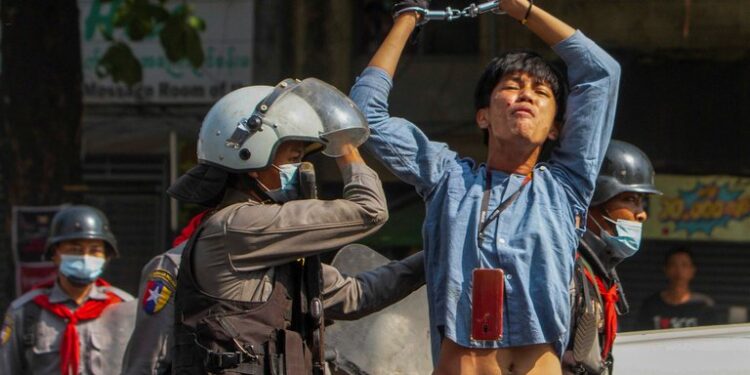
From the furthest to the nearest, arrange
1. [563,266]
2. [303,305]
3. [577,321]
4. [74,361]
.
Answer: [74,361], [577,321], [303,305], [563,266]

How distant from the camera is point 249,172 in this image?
3.59 m

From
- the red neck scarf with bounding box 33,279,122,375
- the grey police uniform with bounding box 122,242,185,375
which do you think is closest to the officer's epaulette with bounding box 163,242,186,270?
the grey police uniform with bounding box 122,242,185,375

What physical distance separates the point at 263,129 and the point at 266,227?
0.27 m

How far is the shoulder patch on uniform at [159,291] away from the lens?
4.94m

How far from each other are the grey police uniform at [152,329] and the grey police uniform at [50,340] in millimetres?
1201

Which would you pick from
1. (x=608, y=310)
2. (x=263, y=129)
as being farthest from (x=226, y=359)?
(x=608, y=310)

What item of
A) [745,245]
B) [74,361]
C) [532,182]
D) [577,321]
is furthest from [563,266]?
[745,245]

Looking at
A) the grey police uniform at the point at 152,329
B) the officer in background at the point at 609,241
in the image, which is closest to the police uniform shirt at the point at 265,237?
the officer in background at the point at 609,241

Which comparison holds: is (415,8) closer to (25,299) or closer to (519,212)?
(519,212)

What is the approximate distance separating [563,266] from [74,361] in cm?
337

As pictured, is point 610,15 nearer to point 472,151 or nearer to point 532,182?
point 472,151

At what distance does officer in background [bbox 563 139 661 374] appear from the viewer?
157 inches

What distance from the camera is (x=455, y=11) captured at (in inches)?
139

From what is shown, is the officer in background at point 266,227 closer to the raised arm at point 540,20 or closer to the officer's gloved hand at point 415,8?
the officer's gloved hand at point 415,8
